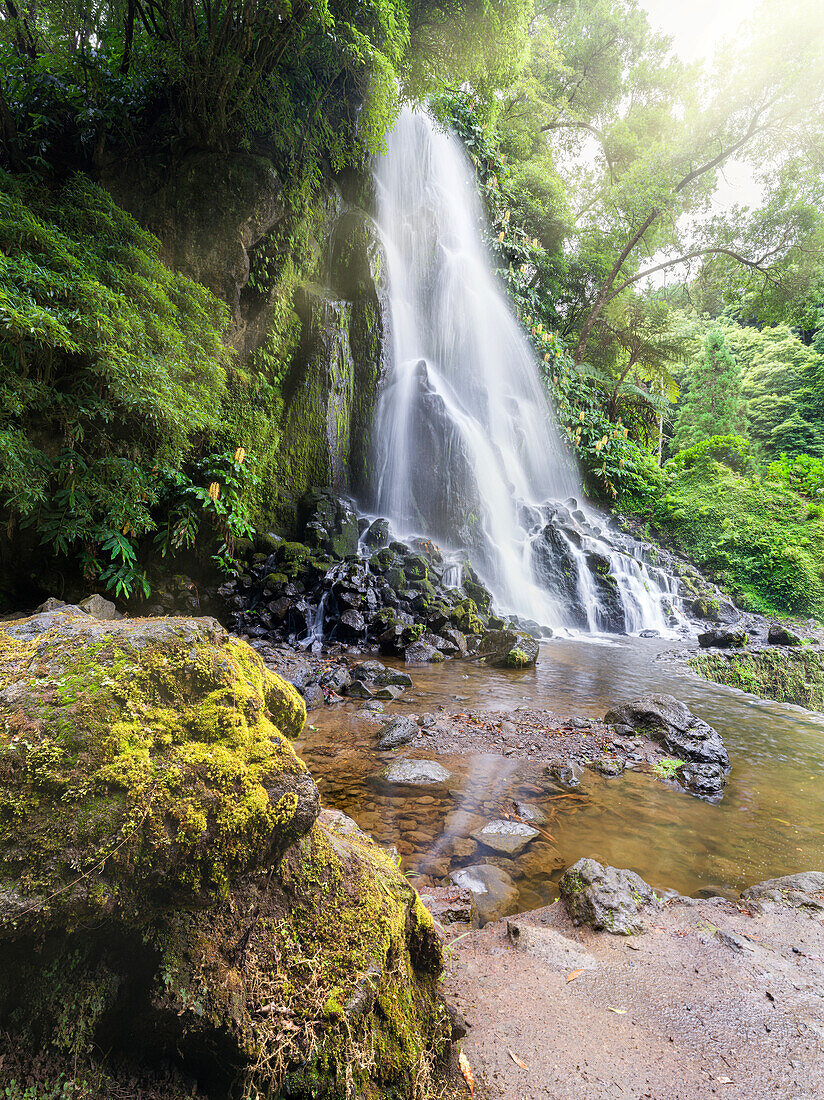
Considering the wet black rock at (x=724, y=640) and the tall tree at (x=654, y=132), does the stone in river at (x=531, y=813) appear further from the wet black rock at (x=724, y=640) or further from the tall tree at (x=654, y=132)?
the tall tree at (x=654, y=132)

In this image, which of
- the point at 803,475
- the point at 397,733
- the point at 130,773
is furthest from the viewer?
the point at 803,475

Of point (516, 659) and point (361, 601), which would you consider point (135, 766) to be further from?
point (361, 601)

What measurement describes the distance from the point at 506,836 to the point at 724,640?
314 inches

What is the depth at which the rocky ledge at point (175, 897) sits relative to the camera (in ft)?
2.90

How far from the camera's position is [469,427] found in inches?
516

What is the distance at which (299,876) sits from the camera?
1.25 metres

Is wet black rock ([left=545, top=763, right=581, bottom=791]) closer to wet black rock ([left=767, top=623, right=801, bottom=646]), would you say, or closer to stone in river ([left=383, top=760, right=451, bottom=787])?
stone in river ([left=383, top=760, right=451, bottom=787])

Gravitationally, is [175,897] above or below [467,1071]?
above

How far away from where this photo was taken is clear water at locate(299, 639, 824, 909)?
283 cm

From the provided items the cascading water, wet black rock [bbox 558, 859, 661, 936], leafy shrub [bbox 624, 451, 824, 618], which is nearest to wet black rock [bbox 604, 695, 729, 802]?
wet black rock [bbox 558, 859, 661, 936]

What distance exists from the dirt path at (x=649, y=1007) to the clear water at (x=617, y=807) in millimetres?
521

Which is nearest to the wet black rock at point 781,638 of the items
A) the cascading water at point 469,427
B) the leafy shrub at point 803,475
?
the cascading water at point 469,427

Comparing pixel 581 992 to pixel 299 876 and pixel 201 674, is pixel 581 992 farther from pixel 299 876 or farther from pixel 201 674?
pixel 201 674

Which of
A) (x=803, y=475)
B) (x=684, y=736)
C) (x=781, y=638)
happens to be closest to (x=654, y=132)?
(x=803, y=475)
